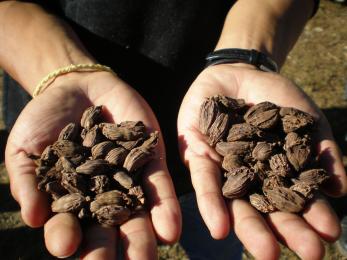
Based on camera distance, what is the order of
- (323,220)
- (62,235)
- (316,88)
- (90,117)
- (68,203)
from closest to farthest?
(62,235) < (323,220) < (68,203) < (90,117) < (316,88)

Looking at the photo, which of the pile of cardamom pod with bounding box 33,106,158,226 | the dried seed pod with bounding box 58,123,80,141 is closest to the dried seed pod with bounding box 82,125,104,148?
the pile of cardamom pod with bounding box 33,106,158,226

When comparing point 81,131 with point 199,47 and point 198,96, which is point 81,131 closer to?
point 198,96

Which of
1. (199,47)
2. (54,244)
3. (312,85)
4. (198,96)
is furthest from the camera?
(312,85)

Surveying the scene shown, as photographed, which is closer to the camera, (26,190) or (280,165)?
(26,190)

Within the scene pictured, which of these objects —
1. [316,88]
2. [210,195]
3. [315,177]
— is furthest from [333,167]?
[316,88]

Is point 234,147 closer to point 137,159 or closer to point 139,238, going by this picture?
point 137,159

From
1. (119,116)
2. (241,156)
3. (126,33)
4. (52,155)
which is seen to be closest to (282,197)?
(241,156)
